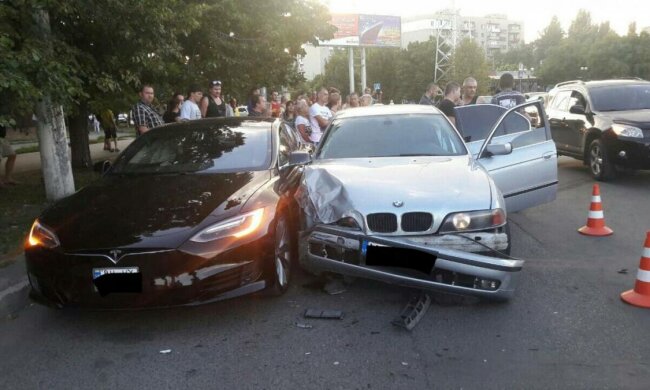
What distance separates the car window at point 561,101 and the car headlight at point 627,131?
1.73 metres

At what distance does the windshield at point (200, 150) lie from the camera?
16.7ft

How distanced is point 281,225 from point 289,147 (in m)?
1.47

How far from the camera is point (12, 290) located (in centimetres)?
464

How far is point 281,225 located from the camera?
4.69 metres

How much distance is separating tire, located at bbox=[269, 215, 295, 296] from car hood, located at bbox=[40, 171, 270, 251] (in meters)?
0.42

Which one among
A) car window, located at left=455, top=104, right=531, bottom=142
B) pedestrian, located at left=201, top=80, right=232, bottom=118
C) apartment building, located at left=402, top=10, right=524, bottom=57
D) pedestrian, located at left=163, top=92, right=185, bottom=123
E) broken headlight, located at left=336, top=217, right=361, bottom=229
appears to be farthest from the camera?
apartment building, located at left=402, top=10, right=524, bottom=57

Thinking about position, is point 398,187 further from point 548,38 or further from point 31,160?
point 548,38

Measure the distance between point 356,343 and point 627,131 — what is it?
7.00 meters

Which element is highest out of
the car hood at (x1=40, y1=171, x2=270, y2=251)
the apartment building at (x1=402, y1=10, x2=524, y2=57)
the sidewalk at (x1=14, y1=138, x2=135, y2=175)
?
the apartment building at (x1=402, y1=10, x2=524, y2=57)

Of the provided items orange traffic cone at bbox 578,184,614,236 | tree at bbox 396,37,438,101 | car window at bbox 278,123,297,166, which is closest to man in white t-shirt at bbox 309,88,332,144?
car window at bbox 278,123,297,166

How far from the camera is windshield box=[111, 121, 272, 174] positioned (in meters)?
5.09

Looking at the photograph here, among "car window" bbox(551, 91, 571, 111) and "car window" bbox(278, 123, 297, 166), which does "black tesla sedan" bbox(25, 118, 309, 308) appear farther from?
"car window" bbox(551, 91, 571, 111)

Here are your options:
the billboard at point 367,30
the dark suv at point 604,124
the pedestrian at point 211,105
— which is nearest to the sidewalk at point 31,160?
the pedestrian at point 211,105

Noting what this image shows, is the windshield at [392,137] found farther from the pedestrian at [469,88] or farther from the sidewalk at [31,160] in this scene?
the sidewalk at [31,160]
